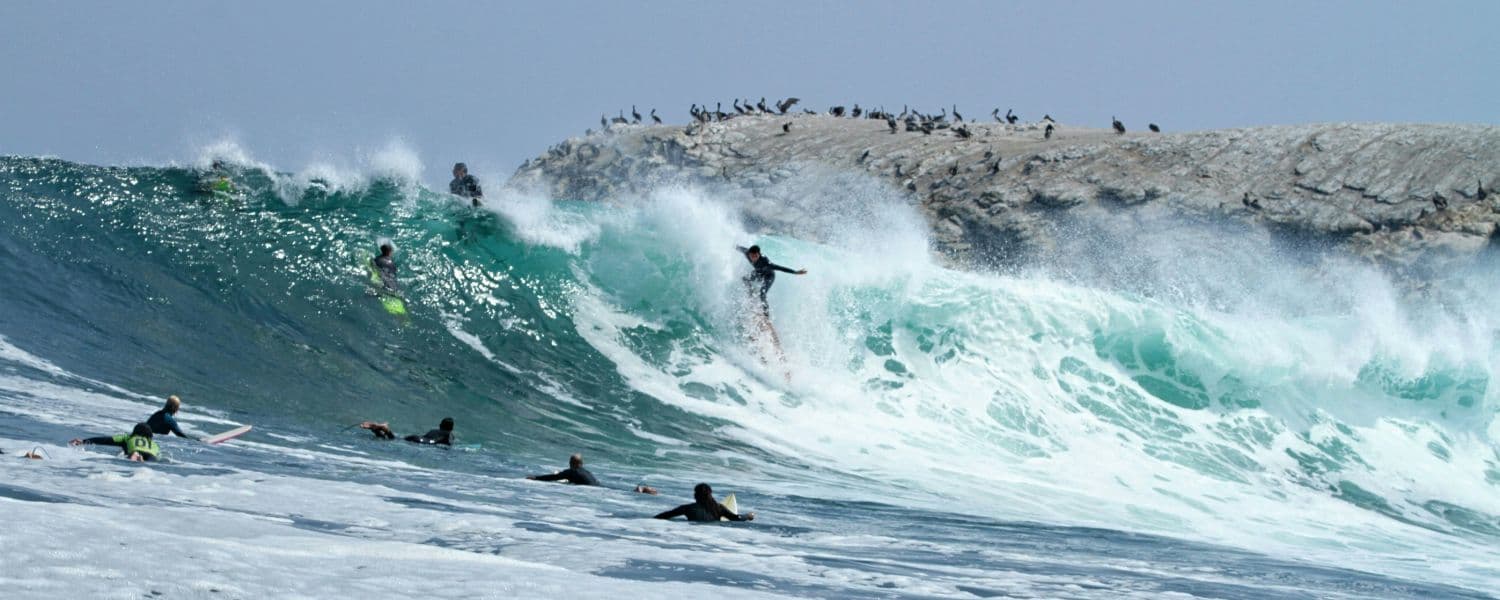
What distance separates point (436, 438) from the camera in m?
12.5

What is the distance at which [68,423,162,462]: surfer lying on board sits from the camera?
877cm

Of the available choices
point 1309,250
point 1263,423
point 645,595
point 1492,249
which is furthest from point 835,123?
point 645,595

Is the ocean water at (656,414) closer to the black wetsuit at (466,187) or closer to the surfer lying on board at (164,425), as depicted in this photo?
the surfer lying on board at (164,425)

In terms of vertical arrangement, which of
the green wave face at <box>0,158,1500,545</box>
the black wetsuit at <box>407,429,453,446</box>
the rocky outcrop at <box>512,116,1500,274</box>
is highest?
the rocky outcrop at <box>512,116,1500,274</box>

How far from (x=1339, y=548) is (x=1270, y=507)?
2.44 metres

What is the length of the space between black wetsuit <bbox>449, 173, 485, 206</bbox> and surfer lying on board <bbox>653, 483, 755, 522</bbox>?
508 inches

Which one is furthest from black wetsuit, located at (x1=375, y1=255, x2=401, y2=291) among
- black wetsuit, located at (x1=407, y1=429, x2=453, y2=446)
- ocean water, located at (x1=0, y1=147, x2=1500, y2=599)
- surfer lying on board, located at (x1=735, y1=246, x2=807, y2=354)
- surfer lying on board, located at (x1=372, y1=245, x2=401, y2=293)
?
black wetsuit, located at (x1=407, y1=429, x2=453, y2=446)

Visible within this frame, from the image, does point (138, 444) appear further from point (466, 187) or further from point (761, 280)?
point (466, 187)

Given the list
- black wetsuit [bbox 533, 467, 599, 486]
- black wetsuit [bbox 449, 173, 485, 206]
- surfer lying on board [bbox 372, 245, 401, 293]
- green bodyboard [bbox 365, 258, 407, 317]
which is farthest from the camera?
black wetsuit [bbox 449, 173, 485, 206]

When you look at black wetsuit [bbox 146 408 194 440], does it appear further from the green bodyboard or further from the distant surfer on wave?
the distant surfer on wave

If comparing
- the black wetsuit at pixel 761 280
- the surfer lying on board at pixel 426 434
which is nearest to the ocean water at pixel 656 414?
the surfer lying on board at pixel 426 434

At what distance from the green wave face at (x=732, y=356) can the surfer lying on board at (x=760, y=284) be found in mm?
265

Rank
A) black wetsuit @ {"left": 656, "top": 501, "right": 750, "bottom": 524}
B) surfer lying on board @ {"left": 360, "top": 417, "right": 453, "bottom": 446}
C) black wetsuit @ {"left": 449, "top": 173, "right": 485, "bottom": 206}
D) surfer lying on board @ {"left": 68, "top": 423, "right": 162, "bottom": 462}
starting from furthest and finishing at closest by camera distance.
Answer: black wetsuit @ {"left": 449, "top": 173, "right": 485, "bottom": 206}
surfer lying on board @ {"left": 360, "top": 417, "right": 453, "bottom": 446}
black wetsuit @ {"left": 656, "top": 501, "right": 750, "bottom": 524}
surfer lying on board @ {"left": 68, "top": 423, "right": 162, "bottom": 462}

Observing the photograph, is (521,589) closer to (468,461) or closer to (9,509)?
(9,509)
